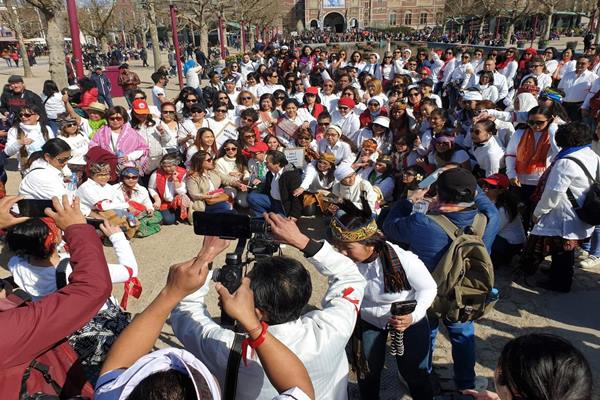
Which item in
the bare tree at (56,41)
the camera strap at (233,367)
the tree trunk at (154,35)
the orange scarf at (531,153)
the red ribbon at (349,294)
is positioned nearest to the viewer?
the camera strap at (233,367)

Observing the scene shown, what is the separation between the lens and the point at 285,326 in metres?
1.67

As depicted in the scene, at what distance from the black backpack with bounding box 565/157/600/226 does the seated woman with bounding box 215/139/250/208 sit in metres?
4.05

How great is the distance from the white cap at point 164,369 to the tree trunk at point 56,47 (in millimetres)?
11749

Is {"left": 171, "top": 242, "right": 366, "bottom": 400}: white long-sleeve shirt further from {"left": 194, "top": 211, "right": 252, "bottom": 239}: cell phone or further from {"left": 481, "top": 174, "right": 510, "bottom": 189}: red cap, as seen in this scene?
{"left": 481, "top": 174, "right": 510, "bottom": 189}: red cap

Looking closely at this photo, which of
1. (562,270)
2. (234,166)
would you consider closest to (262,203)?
(234,166)

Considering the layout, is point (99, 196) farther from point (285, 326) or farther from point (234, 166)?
point (285, 326)

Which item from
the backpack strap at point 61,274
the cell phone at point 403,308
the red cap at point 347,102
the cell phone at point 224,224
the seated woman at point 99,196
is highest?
the red cap at point 347,102

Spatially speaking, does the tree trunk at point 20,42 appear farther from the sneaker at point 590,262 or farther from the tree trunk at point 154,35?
the sneaker at point 590,262

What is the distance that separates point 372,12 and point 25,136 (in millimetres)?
83854

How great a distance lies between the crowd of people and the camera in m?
1.47

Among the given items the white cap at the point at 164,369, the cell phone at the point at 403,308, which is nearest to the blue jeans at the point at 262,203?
the cell phone at the point at 403,308

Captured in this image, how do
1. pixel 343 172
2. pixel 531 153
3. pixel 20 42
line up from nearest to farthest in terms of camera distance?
pixel 531 153 < pixel 343 172 < pixel 20 42

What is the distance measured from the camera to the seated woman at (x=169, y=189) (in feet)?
20.0

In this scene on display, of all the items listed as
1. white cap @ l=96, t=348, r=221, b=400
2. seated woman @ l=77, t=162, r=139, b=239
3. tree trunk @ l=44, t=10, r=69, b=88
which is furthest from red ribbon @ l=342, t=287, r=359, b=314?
tree trunk @ l=44, t=10, r=69, b=88
